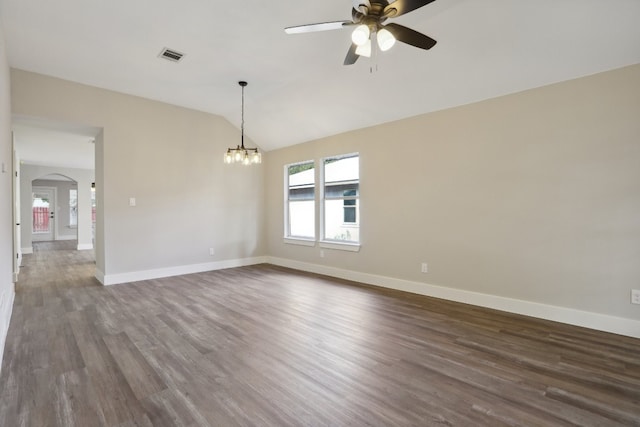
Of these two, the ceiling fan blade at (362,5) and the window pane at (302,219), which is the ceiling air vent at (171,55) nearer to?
the ceiling fan blade at (362,5)

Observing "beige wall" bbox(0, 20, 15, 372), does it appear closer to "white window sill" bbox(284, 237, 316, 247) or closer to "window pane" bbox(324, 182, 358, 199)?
"white window sill" bbox(284, 237, 316, 247)

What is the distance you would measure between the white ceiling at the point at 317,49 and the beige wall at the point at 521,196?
0.30 meters

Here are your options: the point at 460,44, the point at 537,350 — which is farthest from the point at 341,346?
the point at 460,44

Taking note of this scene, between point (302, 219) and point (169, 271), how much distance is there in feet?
8.83

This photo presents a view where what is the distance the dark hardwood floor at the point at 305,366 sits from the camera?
1.80 m

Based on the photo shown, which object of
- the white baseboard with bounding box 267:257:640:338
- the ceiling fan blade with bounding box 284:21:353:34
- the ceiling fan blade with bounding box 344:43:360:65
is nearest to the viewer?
the ceiling fan blade with bounding box 284:21:353:34

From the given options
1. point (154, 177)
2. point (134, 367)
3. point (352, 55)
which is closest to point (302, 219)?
point (154, 177)

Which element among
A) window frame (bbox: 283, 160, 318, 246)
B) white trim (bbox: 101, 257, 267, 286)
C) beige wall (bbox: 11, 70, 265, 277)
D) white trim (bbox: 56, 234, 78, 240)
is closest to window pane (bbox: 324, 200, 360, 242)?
window frame (bbox: 283, 160, 318, 246)

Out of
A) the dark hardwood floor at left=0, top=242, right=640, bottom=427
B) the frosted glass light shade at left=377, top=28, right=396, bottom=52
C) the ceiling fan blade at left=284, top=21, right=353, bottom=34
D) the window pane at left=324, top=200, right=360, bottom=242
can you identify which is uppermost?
the ceiling fan blade at left=284, top=21, right=353, bottom=34

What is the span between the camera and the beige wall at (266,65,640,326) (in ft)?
9.76

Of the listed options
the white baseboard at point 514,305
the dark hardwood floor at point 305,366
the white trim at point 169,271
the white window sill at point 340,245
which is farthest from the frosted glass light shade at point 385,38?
the white trim at point 169,271

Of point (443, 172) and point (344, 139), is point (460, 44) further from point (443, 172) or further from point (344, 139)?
point (344, 139)

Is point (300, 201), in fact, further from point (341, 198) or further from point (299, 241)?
point (341, 198)

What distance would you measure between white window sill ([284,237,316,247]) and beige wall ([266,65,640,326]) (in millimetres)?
1369
